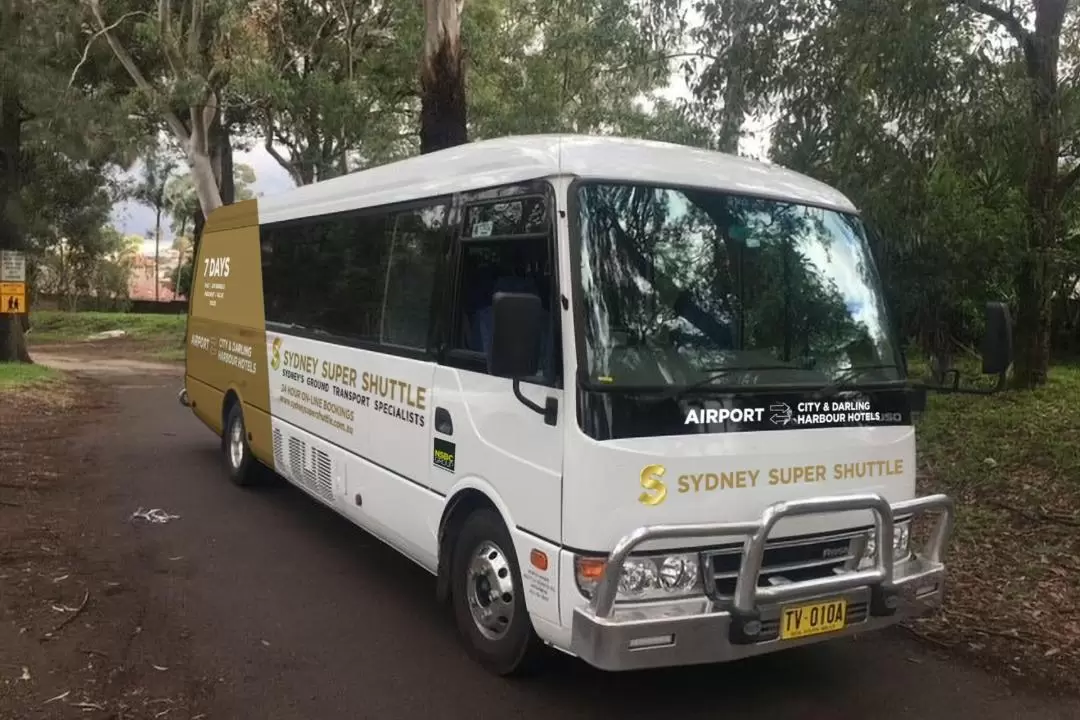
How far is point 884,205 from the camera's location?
24.1 feet

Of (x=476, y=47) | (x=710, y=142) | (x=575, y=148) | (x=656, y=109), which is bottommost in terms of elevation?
(x=575, y=148)

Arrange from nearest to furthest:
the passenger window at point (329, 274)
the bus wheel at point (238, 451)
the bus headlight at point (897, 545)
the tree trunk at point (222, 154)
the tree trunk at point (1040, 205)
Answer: the bus headlight at point (897, 545) < the passenger window at point (329, 274) < the tree trunk at point (1040, 205) < the bus wheel at point (238, 451) < the tree trunk at point (222, 154)

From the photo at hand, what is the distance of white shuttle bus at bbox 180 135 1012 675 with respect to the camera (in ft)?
13.2

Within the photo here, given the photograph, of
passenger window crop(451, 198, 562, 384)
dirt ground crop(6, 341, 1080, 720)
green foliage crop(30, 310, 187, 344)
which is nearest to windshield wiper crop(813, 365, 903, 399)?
passenger window crop(451, 198, 562, 384)

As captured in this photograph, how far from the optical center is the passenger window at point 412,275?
5.57 meters

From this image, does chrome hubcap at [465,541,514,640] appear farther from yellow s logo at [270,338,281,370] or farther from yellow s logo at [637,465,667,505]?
yellow s logo at [270,338,281,370]

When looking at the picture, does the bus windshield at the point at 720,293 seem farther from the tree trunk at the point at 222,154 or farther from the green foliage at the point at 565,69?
the tree trunk at the point at 222,154

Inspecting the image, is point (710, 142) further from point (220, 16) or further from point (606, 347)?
point (220, 16)

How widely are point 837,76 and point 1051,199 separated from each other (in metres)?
4.63

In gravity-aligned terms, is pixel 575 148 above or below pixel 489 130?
below

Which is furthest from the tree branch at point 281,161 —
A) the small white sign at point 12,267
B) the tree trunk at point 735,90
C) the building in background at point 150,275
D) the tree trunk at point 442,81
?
the building in background at point 150,275

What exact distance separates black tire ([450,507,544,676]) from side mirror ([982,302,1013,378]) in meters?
2.52

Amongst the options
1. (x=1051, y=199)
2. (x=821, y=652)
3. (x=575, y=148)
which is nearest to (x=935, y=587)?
(x=821, y=652)

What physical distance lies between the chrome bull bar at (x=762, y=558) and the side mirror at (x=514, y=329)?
2.83 ft
